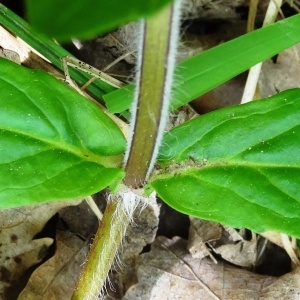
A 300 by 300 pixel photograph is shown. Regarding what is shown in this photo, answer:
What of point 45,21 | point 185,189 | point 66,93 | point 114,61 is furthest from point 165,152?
point 45,21

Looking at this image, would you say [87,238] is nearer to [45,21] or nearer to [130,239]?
[130,239]

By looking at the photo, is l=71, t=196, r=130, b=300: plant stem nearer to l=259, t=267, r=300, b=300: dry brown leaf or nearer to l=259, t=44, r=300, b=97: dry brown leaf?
l=259, t=267, r=300, b=300: dry brown leaf

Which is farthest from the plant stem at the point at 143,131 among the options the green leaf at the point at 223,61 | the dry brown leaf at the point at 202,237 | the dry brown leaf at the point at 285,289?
the dry brown leaf at the point at 285,289

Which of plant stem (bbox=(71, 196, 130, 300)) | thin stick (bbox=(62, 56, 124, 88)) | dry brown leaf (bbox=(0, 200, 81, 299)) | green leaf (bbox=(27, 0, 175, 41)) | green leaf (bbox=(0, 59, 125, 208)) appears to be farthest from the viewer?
dry brown leaf (bbox=(0, 200, 81, 299))

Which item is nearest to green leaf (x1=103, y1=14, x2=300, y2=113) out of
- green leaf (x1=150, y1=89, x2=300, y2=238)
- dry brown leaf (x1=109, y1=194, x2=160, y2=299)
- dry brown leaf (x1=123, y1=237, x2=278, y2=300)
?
green leaf (x1=150, y1=89, x2=300, y2=238)

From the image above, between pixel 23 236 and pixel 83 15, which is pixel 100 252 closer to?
pixel 23 236

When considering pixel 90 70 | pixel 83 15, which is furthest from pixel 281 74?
pixel 83 15
